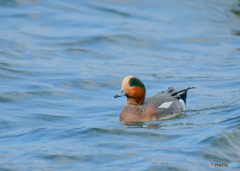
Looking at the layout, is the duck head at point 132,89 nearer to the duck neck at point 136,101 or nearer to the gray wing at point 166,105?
the duck neck at point 136,101

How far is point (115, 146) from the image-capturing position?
688 centimetres

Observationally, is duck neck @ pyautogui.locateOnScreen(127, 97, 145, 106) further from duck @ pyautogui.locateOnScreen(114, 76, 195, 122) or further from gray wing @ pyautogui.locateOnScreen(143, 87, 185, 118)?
gray wing @ pyautogui.locateOnScreen(143, 87, 185, 118)

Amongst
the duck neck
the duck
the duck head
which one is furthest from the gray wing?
the duck head

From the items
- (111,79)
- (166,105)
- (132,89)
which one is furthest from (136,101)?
(111,79)

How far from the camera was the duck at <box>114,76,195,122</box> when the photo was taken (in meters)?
8.45

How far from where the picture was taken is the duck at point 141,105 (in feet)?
27.7

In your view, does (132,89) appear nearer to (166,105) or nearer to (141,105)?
(141,105)

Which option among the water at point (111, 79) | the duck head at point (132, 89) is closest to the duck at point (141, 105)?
the duck head at point (132, 89)

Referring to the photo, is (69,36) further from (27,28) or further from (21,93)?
(21,93)

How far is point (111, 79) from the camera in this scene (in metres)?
12.9

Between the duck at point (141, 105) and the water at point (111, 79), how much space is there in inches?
10.3

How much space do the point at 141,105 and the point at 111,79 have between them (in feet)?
14.1

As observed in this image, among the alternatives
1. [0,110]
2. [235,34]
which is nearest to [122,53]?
[235,34]

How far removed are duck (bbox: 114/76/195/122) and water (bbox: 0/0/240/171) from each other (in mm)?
261
